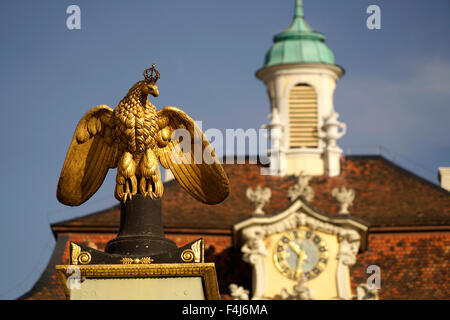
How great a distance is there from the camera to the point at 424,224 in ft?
125

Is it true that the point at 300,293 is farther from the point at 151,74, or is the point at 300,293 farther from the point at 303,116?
the point at 151,74

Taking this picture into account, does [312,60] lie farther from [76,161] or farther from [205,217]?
[76,161]

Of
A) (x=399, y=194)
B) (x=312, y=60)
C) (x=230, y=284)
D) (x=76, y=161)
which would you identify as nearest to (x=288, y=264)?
(x=230, y=284)

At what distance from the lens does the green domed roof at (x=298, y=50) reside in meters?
45.6

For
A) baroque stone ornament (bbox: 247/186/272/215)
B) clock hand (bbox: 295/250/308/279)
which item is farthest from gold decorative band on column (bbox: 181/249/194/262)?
clock hand (bbox: 295/250/308/279)

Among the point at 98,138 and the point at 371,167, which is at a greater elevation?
the point at 371,167

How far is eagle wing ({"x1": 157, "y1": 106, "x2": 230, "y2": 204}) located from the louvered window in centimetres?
2950

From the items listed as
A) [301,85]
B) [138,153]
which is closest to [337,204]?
[301,85]

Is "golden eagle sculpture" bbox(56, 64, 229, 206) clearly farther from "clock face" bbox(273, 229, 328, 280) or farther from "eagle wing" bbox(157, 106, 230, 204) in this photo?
"clock face" bbox(273, 229, 328, 280)

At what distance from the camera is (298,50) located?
4578 cm

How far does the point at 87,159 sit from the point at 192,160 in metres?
1.10

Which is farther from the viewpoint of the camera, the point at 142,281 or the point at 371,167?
the point at 371,167
